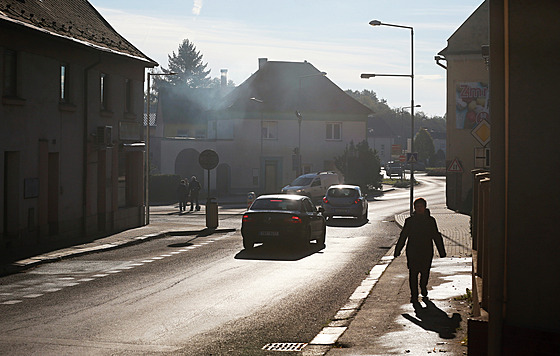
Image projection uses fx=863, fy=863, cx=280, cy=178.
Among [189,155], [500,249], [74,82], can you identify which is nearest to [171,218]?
[74,82]

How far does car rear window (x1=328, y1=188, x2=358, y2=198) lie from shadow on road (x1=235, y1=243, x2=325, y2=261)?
1251cm

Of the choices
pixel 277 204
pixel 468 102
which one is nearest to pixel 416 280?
pixel 277 204

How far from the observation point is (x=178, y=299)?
48.0 feet

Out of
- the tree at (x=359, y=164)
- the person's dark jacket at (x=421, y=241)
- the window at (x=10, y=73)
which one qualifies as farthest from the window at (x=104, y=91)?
the tree at (x=359, y=164)

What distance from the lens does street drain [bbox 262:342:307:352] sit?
34.1 feet

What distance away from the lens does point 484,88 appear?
46375 millimetres

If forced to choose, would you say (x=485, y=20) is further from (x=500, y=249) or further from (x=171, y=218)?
(x=500, y=249)

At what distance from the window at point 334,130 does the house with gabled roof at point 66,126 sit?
3901 centimetres

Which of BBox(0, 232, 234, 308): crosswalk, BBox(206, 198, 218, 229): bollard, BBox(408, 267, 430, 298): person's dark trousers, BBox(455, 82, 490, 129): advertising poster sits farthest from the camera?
BBox(455, 82, 490, 129): advertising poster

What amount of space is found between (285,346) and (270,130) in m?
61.1

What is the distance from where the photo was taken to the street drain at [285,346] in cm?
1040

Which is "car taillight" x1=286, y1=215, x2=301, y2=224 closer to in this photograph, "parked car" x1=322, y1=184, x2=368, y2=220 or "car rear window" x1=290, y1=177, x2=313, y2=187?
"parked car" x1=322, y1=184, x2=368, y2=220

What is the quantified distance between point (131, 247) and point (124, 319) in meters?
13.6

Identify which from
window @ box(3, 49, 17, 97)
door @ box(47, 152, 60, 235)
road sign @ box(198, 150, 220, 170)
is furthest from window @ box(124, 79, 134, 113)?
window @ box(3, 49, 17, 97)
